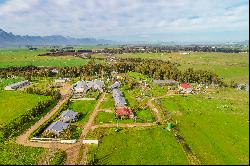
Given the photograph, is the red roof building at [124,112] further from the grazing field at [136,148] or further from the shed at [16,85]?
the shed at [16,85]

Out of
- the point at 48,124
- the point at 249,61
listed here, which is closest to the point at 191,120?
the point at 48,124

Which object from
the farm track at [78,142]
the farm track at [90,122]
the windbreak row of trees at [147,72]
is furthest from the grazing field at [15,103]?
the windbreak row of trees at [147,72]

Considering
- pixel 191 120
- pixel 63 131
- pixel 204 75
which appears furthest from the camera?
pixel 204 75

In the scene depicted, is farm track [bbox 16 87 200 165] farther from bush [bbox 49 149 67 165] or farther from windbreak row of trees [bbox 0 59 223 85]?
windbreak row of trees [bbox 0 59 223 85]

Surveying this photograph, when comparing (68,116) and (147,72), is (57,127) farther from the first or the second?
(147,72)

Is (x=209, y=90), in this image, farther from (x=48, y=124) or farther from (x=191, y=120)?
(x=48, y=124)

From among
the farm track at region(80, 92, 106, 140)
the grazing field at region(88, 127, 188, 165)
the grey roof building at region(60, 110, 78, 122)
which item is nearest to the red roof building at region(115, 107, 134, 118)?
the farm track at region(80, 92, 106, 140)
